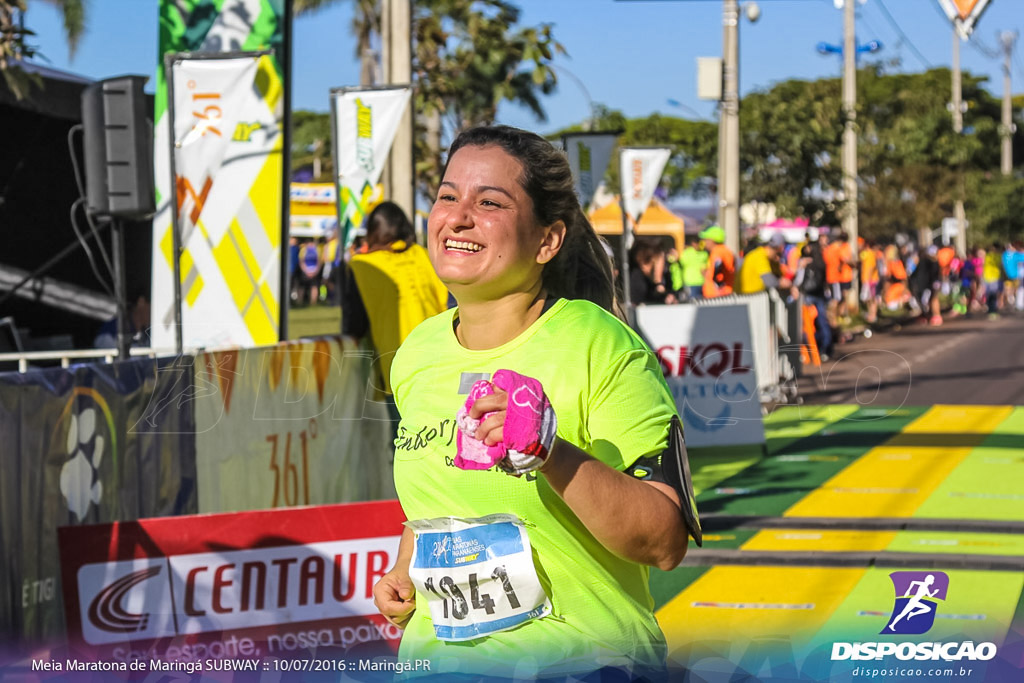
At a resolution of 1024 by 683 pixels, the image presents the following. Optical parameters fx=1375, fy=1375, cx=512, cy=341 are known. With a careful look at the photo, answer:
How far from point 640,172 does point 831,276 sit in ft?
23.7

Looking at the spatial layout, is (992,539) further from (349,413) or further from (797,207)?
(797,207)

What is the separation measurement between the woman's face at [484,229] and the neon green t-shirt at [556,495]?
10 cm

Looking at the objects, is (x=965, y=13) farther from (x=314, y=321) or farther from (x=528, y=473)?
(x=314, y=321)

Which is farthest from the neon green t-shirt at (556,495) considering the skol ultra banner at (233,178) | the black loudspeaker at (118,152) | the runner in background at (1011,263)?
the runner in background at (1011,263)

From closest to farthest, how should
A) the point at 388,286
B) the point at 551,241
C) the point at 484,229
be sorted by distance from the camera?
the point at 484,229 → the point at 551,241 → the point at 388,286

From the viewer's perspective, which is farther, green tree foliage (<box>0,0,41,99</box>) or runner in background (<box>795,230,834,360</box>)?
runner in background (<box>795,230,834,360</box>)

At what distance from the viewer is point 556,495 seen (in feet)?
7.67

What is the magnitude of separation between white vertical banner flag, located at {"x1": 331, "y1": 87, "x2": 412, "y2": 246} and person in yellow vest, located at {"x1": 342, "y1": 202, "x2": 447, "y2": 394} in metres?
2.71

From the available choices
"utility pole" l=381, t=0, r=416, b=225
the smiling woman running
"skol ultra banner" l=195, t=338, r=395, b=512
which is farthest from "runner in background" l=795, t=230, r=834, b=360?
the smiling woman running

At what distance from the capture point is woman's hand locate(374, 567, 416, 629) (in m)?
2.66

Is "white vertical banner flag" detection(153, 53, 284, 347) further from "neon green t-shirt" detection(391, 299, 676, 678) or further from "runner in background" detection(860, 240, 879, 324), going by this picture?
"runner in background" detection(860, 240, 879, 324)

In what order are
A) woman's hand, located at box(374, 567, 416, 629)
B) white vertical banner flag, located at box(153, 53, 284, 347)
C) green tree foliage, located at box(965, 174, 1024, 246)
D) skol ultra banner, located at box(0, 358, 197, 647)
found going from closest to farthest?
woman's hand, located at box(374, 567, 416, 629)
skol ultra banner, located at box(0, 358, 197, 647)
white vertical banner flag, located at box(153, 53, 284, 347)
green tree foliage, located at box(965, 174, 1024, 246)

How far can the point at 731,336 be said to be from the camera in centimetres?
1230

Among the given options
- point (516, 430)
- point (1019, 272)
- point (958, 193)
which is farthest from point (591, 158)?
point (958, 193)
